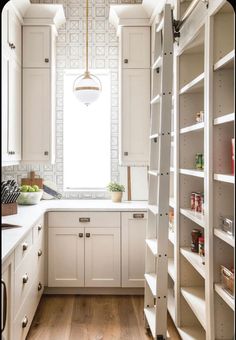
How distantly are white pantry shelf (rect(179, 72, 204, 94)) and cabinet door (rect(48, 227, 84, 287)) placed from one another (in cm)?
173

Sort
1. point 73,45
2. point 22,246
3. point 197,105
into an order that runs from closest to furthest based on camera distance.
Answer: point 22,246, point 197,105, point 73,45

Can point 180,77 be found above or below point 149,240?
above

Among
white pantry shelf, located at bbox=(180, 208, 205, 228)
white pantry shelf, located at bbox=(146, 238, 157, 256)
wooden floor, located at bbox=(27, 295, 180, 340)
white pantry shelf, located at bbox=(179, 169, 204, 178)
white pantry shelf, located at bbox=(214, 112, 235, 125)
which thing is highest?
white pantry shelf, located at bbox=(214, 112, 235, 125)

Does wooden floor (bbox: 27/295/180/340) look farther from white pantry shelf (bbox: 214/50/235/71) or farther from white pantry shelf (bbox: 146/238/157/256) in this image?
white pantry shelf (bbox: 214/50/235/71)

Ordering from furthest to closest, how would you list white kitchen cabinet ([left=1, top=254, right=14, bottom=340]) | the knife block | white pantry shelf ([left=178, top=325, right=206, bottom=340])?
the knife block, white pantry shelf ([left=178, top=325, right=206, bottom=340]), white kitchen cabinet ([left=1, top=254, right=14, bottom=340])

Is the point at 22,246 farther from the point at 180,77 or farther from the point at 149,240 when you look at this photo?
the point at 180,77

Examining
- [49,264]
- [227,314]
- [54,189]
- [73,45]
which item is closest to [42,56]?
[73,45]

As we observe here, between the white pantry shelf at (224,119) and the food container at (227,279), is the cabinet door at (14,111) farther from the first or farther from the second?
the food container at (227,279)

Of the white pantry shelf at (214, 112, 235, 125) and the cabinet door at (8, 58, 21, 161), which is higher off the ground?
the cabinet door at (8, 58, 21, 161)

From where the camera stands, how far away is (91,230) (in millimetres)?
3742

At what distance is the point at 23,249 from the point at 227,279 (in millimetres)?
1351

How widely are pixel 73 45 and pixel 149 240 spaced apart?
8.13 feet

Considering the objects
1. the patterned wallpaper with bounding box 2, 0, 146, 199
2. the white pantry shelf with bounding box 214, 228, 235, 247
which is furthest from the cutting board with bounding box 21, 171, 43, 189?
the white pantry shelf with bounding box 214, 228, 235, 247

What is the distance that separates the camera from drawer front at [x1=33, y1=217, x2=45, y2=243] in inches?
124
